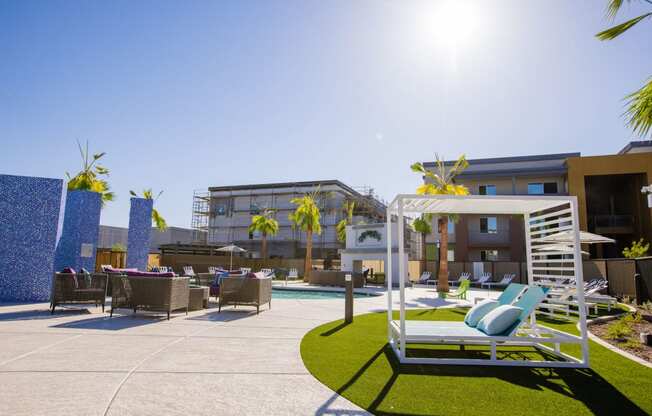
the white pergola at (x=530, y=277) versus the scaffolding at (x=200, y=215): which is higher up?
the scaffolding at (x=200, y=215)

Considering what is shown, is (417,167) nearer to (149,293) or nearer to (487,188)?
(487,188)

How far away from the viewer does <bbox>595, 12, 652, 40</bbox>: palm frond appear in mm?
5699

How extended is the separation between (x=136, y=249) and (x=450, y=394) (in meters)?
14.6

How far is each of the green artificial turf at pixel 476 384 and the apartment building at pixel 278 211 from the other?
4556 centimetres

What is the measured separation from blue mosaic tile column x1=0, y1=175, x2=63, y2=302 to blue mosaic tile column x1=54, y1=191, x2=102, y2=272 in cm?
121

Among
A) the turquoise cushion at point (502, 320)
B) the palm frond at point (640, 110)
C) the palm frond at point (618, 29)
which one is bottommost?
the turquoise cushion at point (502, 320)

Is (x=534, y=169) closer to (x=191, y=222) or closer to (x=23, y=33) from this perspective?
(x=23, y=33)

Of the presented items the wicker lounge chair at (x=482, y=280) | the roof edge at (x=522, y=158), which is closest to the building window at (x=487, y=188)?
the roof edge at (x=522, y=158)

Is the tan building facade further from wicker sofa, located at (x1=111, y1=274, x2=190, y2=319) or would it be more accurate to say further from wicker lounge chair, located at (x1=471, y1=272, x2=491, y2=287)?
wicker sofa, located at (x1=111, y1=274, x2=190, y2=319)

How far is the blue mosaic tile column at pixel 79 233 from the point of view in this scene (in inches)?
516

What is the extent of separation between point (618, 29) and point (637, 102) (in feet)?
4.30

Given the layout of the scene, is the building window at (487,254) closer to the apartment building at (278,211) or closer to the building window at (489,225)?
the building window at (489,225)

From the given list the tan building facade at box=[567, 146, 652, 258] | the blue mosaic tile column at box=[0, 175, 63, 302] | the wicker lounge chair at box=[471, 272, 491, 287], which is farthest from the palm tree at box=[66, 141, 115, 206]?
Answer: the tan building facade at box=[567, 146, 652, 258]

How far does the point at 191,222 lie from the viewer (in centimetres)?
6228
